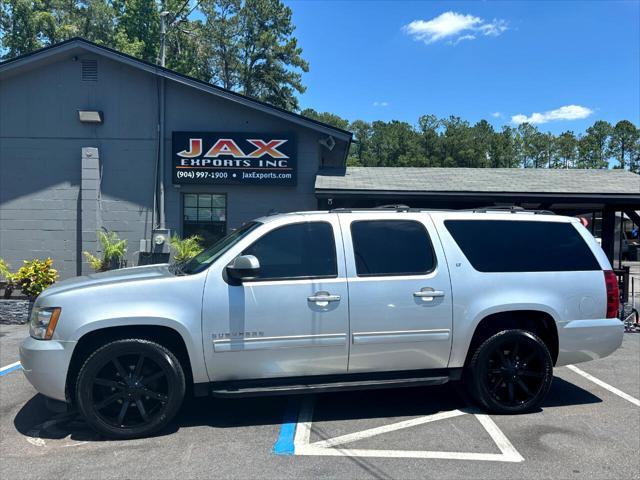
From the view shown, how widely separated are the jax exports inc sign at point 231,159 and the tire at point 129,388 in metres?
7.44

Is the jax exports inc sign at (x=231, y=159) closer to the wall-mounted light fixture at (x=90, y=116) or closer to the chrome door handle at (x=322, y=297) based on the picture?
the wall-mounted light fixture at (x=90, y=116)

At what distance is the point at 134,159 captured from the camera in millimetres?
11398

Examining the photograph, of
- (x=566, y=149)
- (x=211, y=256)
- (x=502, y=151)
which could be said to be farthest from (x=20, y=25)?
(x=566, y=149)

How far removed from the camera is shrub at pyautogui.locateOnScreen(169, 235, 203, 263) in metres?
10.5

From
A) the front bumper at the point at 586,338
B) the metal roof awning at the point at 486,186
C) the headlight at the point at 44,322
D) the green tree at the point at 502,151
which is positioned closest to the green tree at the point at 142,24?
the metal roof awning at the point at 486,186

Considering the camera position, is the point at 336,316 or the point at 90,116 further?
the point at 90,116

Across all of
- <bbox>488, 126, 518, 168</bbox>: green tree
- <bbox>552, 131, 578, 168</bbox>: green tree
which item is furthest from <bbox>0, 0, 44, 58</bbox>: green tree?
<bbox>552, 131, 578, 168</bbox>: green tree

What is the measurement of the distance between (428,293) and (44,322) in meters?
3.28

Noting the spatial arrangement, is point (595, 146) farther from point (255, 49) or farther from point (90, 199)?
point (90, 199)

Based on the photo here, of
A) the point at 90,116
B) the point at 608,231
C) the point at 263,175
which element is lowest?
the point at 608,231

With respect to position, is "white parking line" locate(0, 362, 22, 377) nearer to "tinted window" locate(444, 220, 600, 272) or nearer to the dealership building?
the dealership building

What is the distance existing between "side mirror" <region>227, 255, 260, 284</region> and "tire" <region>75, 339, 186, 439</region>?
32.7 inches

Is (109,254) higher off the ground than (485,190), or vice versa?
(485,190)

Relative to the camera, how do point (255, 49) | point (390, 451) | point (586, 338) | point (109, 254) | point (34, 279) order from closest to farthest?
point (390, 451)
point (586, 338)
point (34, 279)
point (109, 254)
point (255, 49)
